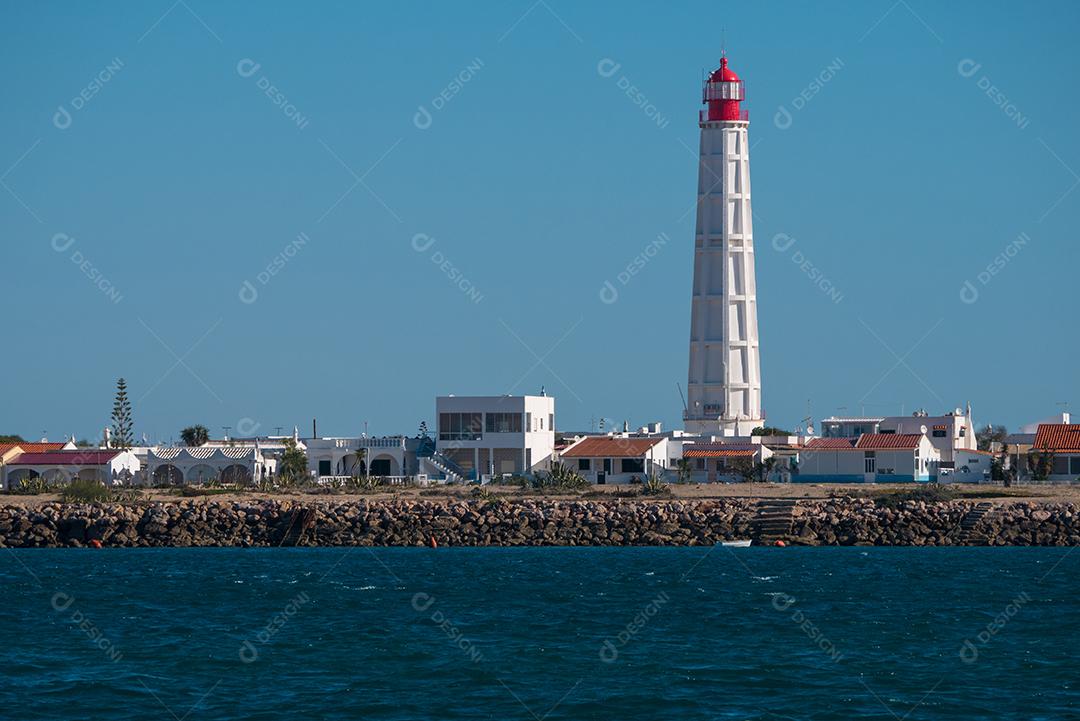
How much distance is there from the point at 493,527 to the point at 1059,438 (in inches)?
1371

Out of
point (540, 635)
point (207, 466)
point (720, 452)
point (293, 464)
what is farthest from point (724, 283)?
point (540, 635)

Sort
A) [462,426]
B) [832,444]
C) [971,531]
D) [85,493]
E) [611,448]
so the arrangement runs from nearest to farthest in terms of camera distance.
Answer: [971,531] → [85,493] → [832,444] → [611,448] → [462,426]

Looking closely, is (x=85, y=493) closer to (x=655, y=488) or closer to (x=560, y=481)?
(x=560, y=481)

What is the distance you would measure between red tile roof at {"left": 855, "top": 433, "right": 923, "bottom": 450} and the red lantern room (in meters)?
19.1

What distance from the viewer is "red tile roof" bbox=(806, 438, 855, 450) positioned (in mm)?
90188

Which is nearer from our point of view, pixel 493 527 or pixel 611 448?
pixel 493 527

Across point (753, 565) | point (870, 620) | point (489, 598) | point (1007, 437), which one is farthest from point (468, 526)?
point (1007, 437)

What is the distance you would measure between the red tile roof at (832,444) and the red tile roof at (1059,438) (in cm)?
905

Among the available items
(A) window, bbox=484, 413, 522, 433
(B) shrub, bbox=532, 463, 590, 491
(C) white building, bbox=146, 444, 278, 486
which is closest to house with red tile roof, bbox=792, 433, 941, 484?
(B) shrub, bbox=532, 463, 590, 491

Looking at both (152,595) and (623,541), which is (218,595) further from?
(623,541)

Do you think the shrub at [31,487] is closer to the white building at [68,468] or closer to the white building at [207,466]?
the white building at [68,468]

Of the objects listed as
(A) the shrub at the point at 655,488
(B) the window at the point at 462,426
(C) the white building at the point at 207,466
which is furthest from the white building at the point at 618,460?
(C) the white building at the point at 207,466

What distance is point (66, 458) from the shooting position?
89.3m

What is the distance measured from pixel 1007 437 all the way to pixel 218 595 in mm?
71699
